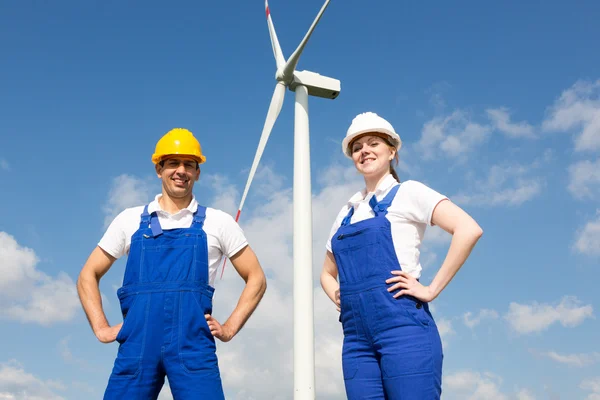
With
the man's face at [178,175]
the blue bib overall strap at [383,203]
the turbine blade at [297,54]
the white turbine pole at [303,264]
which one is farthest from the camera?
the turbine blade at [297,54]

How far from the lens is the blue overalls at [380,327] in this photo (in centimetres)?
367

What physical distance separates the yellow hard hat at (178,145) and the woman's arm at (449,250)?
1.93 metres

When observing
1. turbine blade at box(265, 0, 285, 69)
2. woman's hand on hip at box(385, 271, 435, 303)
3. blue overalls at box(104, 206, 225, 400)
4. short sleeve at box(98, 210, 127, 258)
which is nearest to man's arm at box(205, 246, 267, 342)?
blue overalls at box(104, 206, 225, 400)

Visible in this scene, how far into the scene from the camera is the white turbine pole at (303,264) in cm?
545

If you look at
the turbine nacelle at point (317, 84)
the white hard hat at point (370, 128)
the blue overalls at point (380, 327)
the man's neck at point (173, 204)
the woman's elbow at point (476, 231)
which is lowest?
the blue overalls at point (380, 327)

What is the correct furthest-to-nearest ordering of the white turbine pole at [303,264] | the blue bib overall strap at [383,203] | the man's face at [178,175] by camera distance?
the white turbine pole at [303,264] < the man's face at [178,175] < the blue bib overall strap at [383,203]

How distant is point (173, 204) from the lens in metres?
4.66

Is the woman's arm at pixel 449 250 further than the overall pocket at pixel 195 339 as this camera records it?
No

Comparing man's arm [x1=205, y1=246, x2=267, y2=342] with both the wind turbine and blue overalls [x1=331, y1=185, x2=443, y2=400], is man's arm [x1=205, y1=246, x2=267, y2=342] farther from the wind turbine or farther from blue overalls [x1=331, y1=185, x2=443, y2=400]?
the wind turbine

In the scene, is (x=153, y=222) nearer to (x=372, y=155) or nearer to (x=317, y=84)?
(x=372, y=155)

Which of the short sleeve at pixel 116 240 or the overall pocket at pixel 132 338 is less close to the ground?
the short sleeve at pixel 116 240

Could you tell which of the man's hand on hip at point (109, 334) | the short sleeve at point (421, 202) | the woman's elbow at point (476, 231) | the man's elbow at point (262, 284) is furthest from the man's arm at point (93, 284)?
the woman's elbow at point (476, 231)

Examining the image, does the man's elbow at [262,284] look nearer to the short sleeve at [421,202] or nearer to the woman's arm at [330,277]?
the woman's arm at [330,277]

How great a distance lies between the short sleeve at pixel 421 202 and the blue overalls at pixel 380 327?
0.47ft
